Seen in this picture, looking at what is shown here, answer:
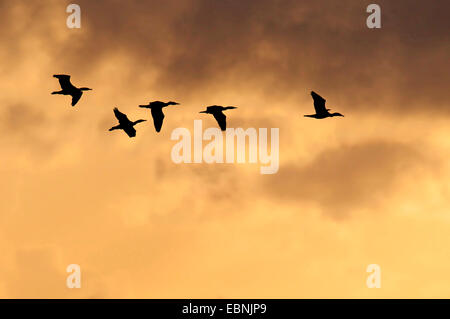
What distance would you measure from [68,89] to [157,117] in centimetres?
517

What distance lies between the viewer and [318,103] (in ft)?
267

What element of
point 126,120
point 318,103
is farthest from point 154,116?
point 318,103

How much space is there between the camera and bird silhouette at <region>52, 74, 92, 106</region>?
81.4 metres

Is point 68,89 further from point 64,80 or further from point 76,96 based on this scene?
point 76,96

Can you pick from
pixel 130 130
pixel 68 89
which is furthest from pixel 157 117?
pixel 68 89

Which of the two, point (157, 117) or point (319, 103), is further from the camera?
point (157, 117)

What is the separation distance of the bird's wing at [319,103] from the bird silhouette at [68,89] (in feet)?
42.8

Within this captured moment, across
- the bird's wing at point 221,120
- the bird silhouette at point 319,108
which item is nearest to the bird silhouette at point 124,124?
the bird's wing at point 221,120

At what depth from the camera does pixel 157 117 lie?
81750mm

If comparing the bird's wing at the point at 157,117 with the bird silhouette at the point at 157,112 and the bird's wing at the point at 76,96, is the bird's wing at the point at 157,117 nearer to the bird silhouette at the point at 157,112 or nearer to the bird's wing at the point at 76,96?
the bird silhouette at the point at 157,112
